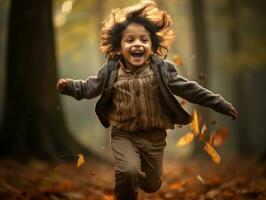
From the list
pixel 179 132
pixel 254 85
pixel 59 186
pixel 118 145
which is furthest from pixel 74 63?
pixel 118 145

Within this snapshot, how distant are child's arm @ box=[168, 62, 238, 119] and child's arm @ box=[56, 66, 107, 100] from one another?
0.70 m

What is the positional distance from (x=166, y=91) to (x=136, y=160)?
29.0 inches

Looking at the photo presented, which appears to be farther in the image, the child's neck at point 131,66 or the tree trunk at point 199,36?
the tree trunk at point 199,36

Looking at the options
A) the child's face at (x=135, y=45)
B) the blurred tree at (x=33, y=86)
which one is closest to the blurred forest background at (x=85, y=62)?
the blurred tree at (x=33, y=86)

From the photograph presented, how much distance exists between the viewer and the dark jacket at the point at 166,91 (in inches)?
185

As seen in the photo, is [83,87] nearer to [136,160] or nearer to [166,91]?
[166,91]

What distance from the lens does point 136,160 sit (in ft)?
14.7

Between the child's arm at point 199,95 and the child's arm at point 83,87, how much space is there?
0.70 meters

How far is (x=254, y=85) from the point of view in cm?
2781

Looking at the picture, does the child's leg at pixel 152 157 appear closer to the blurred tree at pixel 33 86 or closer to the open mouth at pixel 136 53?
the open mouth at pixel 136 53

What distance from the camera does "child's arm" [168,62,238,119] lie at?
4.66 m

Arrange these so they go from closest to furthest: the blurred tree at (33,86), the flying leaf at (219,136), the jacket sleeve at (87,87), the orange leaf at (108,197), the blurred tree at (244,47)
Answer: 1. the jacket sleeve at (87,87)
2. the flying leaf at (219,136)
3. the orange leaf at (108,197)
4. the blurred tree at (33,86)
5. the blurred tree at (244,47)

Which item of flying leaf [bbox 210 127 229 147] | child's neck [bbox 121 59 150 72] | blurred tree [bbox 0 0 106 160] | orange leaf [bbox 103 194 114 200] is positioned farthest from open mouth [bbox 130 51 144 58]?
blurred tree [bbox 0 0 106 160]

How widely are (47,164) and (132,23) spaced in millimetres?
4472
